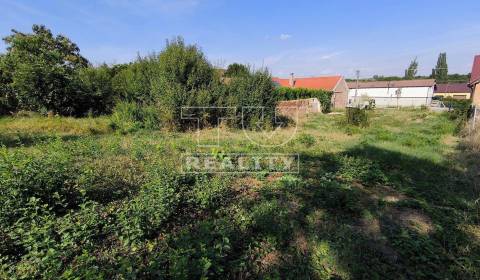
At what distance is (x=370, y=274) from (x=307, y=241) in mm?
713

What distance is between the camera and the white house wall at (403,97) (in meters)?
36.0

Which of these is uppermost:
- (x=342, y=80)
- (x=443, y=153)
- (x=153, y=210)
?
(x=342, y=80)

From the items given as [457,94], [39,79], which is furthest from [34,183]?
[457,94]

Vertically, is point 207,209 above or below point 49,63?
below

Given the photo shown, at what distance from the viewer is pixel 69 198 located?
366 cm

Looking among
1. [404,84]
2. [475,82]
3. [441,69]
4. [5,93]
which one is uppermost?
[441,69]

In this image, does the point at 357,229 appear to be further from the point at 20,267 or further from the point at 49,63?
the point at 49,63

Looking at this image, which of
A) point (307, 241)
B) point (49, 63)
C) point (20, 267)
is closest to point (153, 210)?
point (20, 267)

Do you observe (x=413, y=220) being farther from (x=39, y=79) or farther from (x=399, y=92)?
(x=399, y=92)

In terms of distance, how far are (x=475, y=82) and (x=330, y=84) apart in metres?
16.3

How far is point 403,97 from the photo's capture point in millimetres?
34469

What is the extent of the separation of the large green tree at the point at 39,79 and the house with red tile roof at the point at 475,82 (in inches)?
1019

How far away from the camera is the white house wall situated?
36.0 m

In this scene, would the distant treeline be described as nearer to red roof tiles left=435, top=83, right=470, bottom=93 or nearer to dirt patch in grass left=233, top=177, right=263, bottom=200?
dirt patch in grass left=233, top=177, right=263, bottom=200
